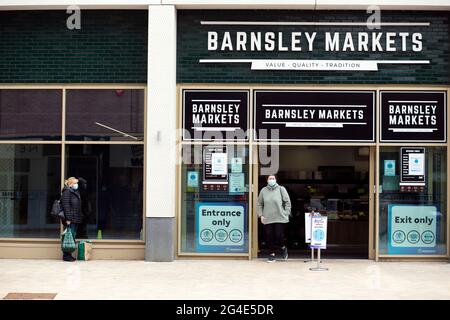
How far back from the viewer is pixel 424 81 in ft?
48.1

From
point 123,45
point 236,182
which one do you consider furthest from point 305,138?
point 123,45

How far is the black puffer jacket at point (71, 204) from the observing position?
14.2 meters

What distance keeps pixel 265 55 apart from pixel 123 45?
2.89m

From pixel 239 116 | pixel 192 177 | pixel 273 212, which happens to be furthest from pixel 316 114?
pixel 192 177

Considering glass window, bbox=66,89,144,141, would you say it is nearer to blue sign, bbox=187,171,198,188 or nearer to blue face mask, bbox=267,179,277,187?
blue sign, bbox=187,171,198,188

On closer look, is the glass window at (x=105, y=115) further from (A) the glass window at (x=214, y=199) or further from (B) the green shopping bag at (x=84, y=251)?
(B) the green shopping bag at (x=84, y=251)

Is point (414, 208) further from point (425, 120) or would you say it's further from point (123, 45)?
point (123, 45)

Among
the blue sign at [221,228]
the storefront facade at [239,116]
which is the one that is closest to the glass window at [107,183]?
the storefront facade at [239,116]

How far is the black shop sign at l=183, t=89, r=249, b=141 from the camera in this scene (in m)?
14.7

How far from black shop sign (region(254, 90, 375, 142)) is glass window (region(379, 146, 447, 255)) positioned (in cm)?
86

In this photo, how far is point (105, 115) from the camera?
1482cm

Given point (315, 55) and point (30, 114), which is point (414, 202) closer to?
point (315, 55)

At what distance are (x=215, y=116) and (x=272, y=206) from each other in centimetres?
215

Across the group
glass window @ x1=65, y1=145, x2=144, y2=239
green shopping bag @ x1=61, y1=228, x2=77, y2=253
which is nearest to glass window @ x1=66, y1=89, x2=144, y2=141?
glass window @ x1=65, y1=145, x2=144, y2=239
